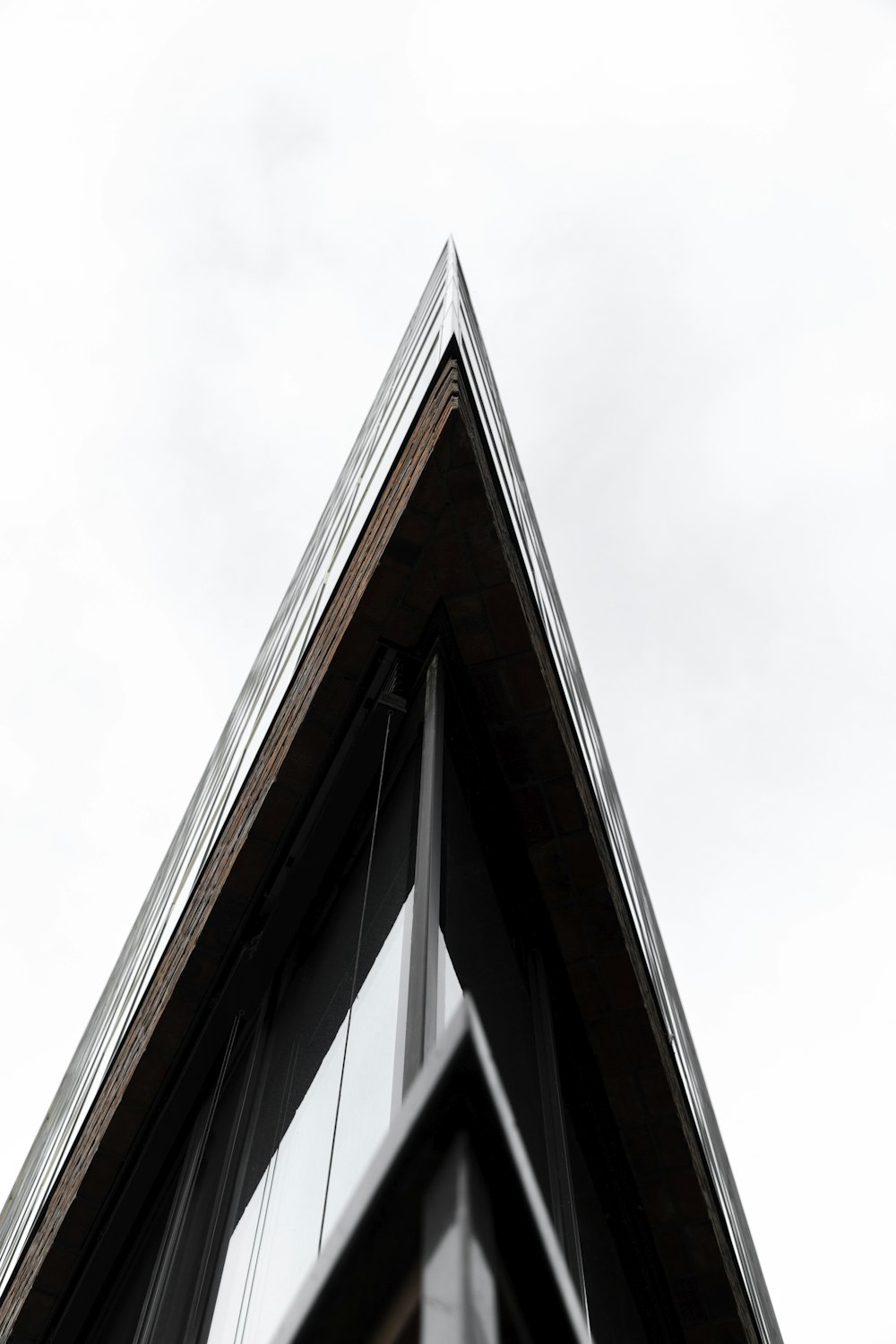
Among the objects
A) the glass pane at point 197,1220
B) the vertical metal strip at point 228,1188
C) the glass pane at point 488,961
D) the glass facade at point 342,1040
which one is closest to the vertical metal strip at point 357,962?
the glass facade at point 342,1040

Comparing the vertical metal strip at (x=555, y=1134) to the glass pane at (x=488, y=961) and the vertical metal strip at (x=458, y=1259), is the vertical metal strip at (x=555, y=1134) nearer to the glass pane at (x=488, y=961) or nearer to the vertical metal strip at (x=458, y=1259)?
the glass pane at (x=488, y=961)

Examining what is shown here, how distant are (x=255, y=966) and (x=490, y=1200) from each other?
3801 mm

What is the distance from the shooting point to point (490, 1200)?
1139 mm

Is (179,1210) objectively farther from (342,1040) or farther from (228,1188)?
(342,1040)

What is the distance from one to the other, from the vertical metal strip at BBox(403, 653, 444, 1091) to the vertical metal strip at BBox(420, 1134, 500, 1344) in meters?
1.52

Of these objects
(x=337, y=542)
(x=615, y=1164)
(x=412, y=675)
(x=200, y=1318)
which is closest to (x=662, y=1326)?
(x=615, y=1164)

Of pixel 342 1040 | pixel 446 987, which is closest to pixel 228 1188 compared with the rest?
pixel 342 1040

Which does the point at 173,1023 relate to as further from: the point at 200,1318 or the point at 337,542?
the point at 337,542

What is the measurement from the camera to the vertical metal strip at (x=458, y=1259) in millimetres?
1015

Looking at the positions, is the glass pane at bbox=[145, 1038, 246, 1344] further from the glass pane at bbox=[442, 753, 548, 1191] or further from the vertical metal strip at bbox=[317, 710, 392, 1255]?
the glass pane at bbox=[442, 753, 548, 1191]

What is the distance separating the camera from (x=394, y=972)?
3373 millimetres

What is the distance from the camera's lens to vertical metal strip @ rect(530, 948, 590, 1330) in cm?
385

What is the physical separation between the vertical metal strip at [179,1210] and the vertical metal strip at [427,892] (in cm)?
167

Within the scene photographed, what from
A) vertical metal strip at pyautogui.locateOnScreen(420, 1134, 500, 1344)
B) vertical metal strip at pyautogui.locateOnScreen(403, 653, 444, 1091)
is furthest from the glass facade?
vertical metal strip at pyautogui.locateOnScreen(420, 1134, 500, 1344)
